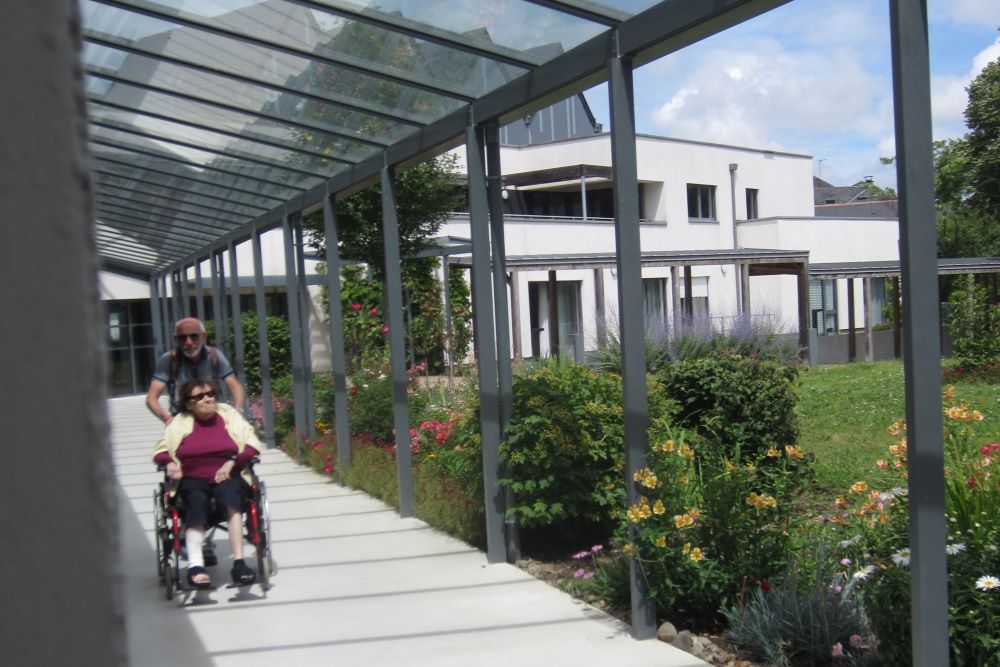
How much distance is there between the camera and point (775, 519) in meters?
5.25

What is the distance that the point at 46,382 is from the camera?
53cm

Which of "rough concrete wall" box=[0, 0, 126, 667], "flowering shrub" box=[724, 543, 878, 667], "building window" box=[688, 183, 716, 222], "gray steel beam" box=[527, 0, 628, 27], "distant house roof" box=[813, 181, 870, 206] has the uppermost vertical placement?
"distant house roof" box=[813, 181, 870, 206]

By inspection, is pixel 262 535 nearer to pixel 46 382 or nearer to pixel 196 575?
pixel 196 575

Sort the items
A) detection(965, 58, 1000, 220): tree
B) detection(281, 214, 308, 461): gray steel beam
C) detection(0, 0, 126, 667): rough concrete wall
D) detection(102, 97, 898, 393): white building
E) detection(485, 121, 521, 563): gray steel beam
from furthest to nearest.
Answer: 1. detection(102, 97, 898, 393): white building
2. detection(965, 58, 1000, 220): tree
3. detection(281, 214, 308, 461): gray steel beam
4. detection(485, 121, 521, 563): gray steel beam
5. detection(0, 0, 126, 667): rough concrete wall

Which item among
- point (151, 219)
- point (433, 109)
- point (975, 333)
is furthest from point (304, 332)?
point (975, 333)

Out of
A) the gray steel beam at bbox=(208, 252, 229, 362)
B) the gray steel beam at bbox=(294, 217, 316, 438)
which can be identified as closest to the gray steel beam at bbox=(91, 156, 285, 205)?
the gray steel beam at bbox=(294, 217, 316, 438)

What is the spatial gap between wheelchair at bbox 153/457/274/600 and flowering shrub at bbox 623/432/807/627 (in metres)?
2.55

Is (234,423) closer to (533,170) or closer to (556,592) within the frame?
(556,592)

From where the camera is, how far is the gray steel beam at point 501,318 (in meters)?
7.01

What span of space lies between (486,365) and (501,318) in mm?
329

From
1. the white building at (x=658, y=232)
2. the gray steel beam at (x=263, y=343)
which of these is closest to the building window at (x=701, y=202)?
the white building at (x=658, y=232)

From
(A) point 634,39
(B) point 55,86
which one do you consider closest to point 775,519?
(A) point 634,39

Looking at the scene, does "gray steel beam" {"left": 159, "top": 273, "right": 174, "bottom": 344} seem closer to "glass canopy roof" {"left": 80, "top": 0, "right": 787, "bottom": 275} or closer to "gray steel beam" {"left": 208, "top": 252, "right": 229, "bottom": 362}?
"gray steel beam" {"left": 208, "top": 252, "right": 229, "bottom": 362}

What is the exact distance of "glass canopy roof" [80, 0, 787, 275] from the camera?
5.54m
